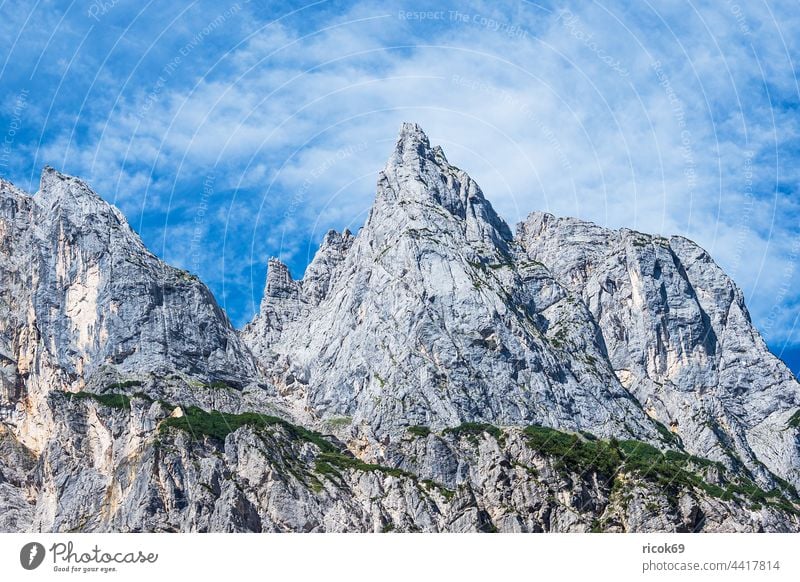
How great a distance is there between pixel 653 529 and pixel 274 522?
2384 inches
